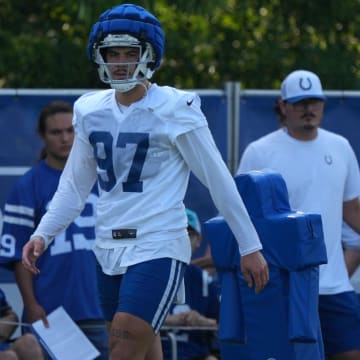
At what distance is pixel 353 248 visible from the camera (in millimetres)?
8070

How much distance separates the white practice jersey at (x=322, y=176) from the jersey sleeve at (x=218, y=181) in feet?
5.54

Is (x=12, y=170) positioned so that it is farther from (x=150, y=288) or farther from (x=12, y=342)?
(x=150, y=288)

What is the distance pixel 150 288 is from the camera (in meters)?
5.10

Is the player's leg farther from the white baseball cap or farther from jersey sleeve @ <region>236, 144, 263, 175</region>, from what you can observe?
the white baseball cap

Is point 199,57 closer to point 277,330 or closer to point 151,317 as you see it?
point 277,330

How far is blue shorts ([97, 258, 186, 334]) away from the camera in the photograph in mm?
5070

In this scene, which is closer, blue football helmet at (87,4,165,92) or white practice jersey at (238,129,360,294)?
blue football helmet at (87,4,165,92)

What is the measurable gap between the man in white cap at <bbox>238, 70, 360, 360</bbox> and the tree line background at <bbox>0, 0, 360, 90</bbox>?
3045 millimetres

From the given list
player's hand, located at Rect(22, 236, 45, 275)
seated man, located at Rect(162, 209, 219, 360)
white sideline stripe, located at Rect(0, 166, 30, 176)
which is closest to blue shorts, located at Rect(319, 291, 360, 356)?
seated man, located at Rect(162, 209, 219, 360)

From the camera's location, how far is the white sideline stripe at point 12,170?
8.16 m

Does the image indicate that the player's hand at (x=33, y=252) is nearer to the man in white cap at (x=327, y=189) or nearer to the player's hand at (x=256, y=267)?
the player's hand at (x=256, y=267)

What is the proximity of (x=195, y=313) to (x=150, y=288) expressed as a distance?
2601 mm

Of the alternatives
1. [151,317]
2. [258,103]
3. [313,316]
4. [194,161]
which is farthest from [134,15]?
[258,103]

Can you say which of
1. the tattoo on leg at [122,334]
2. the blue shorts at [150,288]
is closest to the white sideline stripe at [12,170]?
the blue shorts at [150,288]
